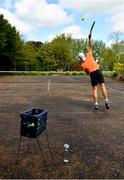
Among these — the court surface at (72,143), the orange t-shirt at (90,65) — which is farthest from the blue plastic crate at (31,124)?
the orange t-shirt at (90,65)

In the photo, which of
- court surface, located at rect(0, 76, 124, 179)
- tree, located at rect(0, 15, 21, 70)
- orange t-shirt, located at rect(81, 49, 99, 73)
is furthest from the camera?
tree, located at rect(0, 15, 21, 70)

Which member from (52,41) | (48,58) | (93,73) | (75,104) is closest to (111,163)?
(93,73)

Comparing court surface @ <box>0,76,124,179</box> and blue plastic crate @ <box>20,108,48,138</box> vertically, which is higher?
blue plastic crate @ <box>20,108,48,138</box>

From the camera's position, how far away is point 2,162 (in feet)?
15.9

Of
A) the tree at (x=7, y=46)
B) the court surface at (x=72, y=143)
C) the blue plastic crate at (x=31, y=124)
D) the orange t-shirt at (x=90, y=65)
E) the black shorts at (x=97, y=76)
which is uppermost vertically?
the tree at (x=7, y=46)

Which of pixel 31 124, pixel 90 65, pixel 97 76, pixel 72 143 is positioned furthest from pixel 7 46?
→ pixel 31 124

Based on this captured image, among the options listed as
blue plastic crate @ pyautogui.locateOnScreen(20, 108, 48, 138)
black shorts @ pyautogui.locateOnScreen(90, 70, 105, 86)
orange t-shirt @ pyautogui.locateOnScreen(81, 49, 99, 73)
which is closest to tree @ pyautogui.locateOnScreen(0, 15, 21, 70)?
orange t-shirt @ pyautogui.locateOnScreen(81, 49, 99, 73)

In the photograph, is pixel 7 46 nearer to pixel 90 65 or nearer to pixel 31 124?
pixel 90 65

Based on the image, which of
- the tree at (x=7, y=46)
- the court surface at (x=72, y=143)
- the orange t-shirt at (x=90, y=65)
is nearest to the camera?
the court surface at (x=72, y=143)

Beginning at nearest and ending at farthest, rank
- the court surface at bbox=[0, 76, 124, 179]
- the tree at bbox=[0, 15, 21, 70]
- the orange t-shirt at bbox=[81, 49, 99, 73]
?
1. the court surface at bbox=[0, 76, 124, 179]
2. the orange t-shirt at bbox=[81, 49, 99, 73]
3. the tree at bbox=[0, 15, 21, 70]

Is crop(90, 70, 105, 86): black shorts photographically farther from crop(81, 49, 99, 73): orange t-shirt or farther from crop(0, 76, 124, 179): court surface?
crop(0, 76, 124, 179): court surface

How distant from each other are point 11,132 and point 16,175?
2.34 m

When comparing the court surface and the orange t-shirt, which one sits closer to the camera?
the court surface

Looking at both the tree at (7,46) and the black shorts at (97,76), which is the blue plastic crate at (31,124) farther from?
the tree at (7,46)
